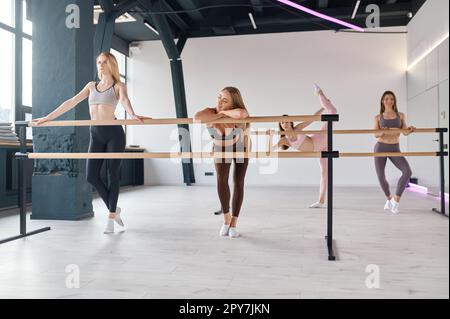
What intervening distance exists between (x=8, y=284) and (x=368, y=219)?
2.98m

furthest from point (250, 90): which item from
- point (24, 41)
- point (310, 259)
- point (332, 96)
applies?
point (310, 259)

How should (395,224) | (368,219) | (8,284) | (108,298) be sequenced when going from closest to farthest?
(108,298) → (8,284) → (395,224) → (368,219)

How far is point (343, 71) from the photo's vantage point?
787 centimetres

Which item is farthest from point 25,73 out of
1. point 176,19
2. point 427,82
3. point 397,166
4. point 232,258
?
point 427,82

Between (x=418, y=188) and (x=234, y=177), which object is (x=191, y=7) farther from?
(x=234, y=177)

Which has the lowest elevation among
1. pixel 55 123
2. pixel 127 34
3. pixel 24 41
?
pixel 55 123

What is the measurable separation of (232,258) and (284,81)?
21.1ft

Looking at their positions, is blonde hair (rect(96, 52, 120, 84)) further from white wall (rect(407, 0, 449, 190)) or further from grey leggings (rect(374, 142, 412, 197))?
white wall (rect(407, 0, 449, 190))

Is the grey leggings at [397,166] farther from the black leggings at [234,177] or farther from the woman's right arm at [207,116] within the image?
the woman's right arm at [207,116]

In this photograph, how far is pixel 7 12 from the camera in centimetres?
514

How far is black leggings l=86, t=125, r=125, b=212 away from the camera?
2.91m

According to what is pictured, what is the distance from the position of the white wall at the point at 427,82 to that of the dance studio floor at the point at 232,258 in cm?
257

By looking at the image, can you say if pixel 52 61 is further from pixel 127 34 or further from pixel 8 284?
pixel 127 34

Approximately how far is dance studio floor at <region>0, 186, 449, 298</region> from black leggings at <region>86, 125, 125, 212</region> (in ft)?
1.10
